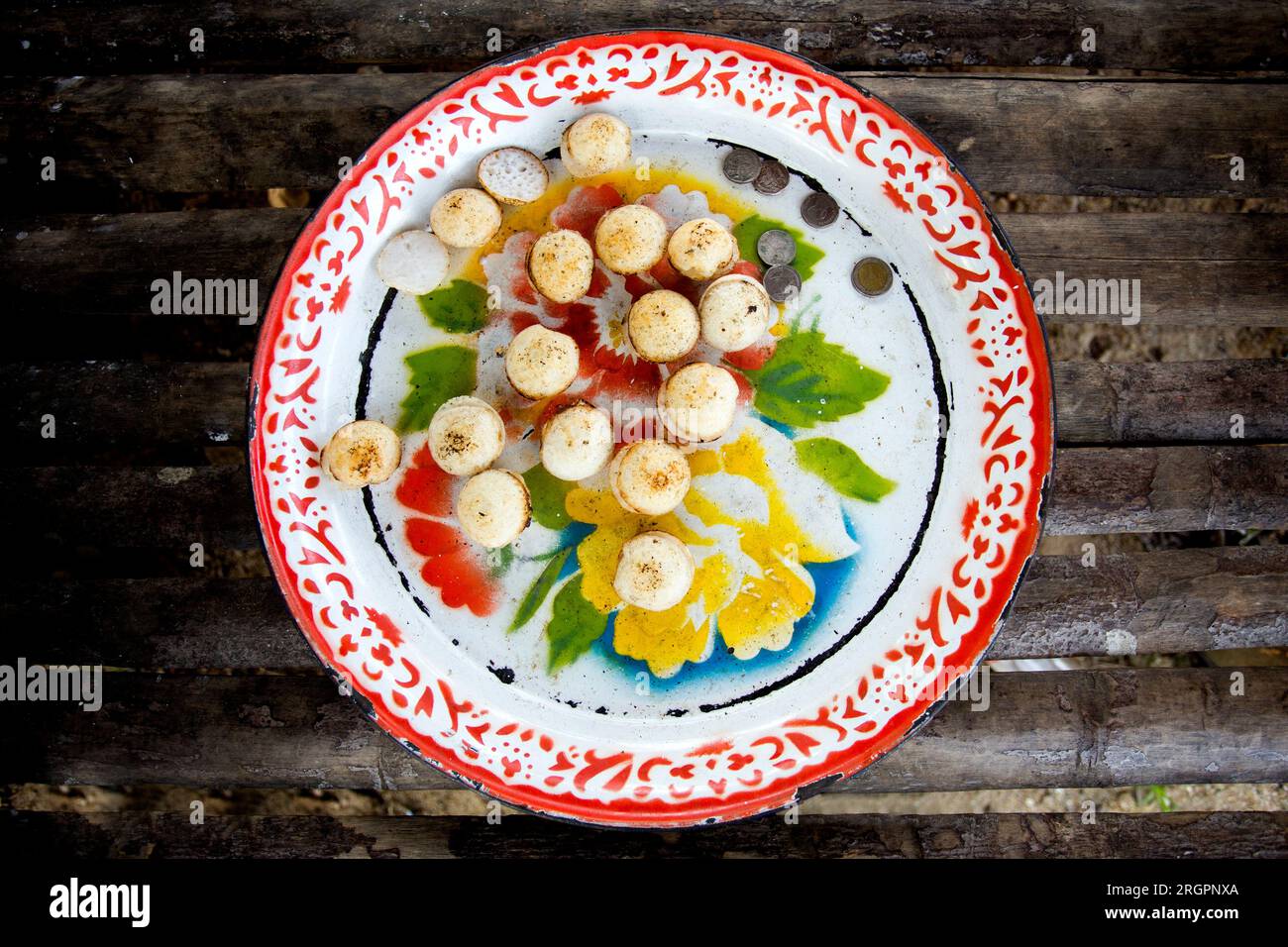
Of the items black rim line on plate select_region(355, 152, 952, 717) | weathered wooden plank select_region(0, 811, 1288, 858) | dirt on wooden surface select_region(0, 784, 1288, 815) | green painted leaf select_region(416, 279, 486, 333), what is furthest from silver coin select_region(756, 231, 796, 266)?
dirt on wooden surface select_region(0, 784, 1288, 815)

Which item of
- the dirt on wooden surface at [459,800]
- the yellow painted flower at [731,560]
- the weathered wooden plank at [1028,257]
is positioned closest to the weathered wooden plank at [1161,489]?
the weathered wooden plank at [1028,257]

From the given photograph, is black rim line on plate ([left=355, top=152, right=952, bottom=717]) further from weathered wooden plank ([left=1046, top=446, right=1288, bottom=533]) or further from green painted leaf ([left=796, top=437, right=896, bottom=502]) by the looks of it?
weathered wooden plank ([left=1046, top=446, right=1288, bottom=533])

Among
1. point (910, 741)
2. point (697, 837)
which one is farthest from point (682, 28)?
point (697, 837)

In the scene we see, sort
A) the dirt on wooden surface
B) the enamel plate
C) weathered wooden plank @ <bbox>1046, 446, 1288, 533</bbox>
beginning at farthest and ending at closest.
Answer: the dirt on wooden surface < weathered wooden plank @ <bbox>1046, 446, 1288, 533</bbox> < the enamel plate

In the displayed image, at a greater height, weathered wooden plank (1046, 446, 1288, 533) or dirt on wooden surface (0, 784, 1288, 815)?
weathered wooden plank (1046, 446, 1288, 533)

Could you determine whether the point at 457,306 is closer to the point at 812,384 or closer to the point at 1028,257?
the point at 812,384

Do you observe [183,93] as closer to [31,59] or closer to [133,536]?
[31,59]

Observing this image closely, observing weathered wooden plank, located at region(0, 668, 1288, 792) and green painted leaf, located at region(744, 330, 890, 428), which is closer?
green painted leaf, located at region(744, 330, 890, 428)

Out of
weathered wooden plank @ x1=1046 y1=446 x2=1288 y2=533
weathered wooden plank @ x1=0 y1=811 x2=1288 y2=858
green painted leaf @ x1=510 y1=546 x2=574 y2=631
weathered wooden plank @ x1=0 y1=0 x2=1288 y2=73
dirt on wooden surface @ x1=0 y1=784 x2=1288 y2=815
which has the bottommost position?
dirt on wooden surface @ x1=0 y1=784 x2=1288 y2=815
